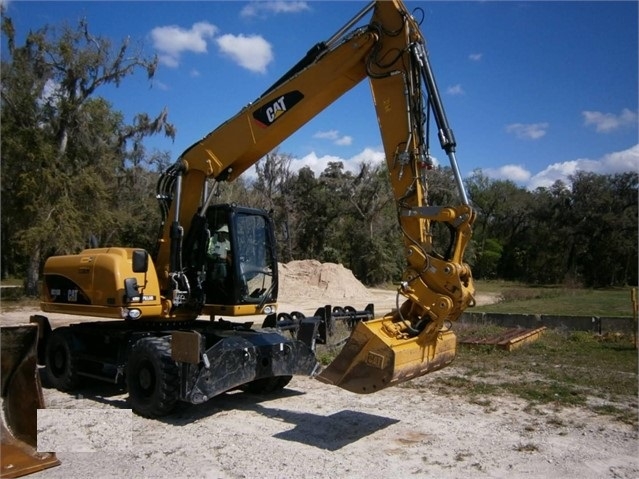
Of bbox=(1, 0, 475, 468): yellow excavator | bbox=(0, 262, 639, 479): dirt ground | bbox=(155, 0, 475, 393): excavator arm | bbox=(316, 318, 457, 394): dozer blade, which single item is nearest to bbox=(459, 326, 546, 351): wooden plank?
bbox=(0, 262, 639, 479): dirt ground

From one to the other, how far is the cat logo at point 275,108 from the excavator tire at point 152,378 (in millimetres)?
3109

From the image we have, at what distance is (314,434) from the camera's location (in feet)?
21.2

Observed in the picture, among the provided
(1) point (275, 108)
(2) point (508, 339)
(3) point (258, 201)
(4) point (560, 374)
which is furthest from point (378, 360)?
(3) point (258, 201)

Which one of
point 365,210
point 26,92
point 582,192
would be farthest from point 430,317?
point 582,192

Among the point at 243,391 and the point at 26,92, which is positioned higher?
the point at 26,92

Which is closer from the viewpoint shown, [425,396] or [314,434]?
[314,434]

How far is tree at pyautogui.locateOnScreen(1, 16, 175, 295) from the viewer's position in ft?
79.6

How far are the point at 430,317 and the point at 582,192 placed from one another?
171 feet

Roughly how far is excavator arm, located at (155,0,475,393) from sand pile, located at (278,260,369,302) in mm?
21160

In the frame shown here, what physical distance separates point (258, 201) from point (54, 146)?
20904 millimetres

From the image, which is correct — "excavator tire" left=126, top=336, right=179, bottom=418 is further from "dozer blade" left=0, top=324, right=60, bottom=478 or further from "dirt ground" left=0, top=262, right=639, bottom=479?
"dozer blade" left=0, top=324, right=60, bottom=478

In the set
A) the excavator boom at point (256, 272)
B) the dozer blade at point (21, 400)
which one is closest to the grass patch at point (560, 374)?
the excavator boom at point (256, 272)

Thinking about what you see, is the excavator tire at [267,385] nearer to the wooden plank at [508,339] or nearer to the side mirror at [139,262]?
the side mirror at [139,262]

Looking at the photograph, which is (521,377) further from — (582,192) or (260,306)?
(582,192)
